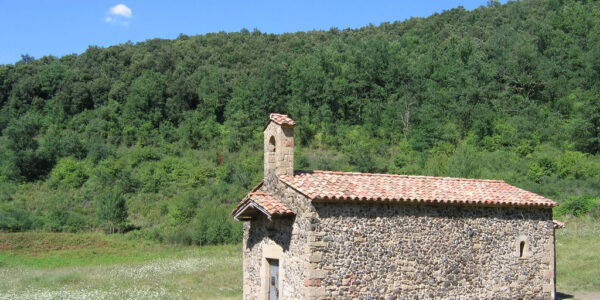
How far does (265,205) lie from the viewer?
1327cm

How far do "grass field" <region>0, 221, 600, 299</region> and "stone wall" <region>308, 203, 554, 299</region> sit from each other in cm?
355

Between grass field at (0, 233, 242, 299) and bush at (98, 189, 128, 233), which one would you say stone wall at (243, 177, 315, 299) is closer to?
grass field at (0, 233, 242, 299)

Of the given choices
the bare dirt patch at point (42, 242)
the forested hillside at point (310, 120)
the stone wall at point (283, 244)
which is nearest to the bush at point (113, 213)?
the forested hillside at point (310, 120)

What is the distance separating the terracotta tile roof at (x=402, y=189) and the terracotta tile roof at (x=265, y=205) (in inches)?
25.3

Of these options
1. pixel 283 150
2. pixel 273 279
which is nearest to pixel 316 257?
pixel 273 279

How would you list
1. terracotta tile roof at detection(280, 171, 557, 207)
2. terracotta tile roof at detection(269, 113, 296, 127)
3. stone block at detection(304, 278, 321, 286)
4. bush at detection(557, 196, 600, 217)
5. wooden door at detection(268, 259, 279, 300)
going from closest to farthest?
stone block at detection(304, 278, 321, 286) → terracotta tile roof at detection(280, 171, 557, 207) → terracotta tile roof at detection(269, 113, 296, 127) → wooden door at detection(268, 259, 279, 300) → bush at detection(557, 196, 600, 217)

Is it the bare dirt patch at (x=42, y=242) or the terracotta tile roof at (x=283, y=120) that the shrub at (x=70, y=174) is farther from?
the terracotta tile roof at (x=283, y=120)

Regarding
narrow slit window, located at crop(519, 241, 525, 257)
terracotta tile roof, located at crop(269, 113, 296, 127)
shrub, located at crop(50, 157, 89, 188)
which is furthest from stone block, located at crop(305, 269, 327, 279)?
shrub, located at crop(50, 157, 89, 188)

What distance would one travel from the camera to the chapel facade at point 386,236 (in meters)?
12.5

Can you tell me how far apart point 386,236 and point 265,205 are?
332cm

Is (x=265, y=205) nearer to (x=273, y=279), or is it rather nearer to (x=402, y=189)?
(x=273, y=279)

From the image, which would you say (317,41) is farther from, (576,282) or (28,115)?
(576,282)

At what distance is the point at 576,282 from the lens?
1934 cm

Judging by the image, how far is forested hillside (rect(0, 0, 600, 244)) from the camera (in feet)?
137
